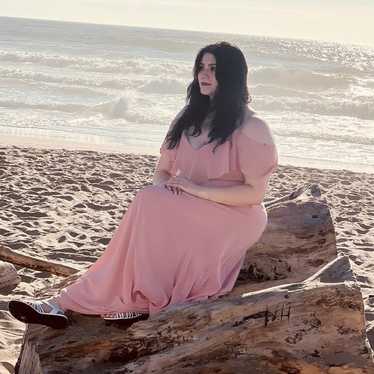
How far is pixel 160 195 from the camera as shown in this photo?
318 cm

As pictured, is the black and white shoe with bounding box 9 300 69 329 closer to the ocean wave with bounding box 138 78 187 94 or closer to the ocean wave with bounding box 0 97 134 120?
the ocean wave with bounding box 0 97 134 120

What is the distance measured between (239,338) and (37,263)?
2118 millimetres

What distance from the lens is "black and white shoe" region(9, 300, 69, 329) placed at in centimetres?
307

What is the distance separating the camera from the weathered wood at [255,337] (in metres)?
2.78

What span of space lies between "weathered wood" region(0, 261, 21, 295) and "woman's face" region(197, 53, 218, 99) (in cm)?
207

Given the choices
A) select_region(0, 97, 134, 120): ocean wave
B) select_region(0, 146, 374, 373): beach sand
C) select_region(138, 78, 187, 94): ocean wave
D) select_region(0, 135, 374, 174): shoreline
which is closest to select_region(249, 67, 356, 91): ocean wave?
select_region(138, 78, 187, 94): ocean wave

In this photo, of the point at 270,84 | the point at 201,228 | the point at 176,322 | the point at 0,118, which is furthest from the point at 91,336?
the point at 270,84

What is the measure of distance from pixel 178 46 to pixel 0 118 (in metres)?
27.8

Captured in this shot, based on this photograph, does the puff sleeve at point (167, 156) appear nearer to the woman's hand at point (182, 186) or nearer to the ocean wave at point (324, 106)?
the woman's hand at point (182, 186)

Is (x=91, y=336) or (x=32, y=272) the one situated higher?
(x=91, y=336)

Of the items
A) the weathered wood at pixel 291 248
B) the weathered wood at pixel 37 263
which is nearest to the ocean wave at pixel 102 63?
the weathered wood at pixel 37 263

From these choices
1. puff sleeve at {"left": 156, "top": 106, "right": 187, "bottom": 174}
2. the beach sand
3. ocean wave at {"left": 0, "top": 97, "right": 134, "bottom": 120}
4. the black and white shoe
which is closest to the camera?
the black and white shoe

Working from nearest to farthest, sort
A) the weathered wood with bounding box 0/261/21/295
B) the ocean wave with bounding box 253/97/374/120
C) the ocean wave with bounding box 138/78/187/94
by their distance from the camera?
the weathered wood with bounding box 0/261/21/295
the ocean wave with bounding box 253/97/374/120
the ocean wave with bounding box 138/78/187/94

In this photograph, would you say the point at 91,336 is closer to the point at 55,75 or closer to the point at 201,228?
the point at 201,228
